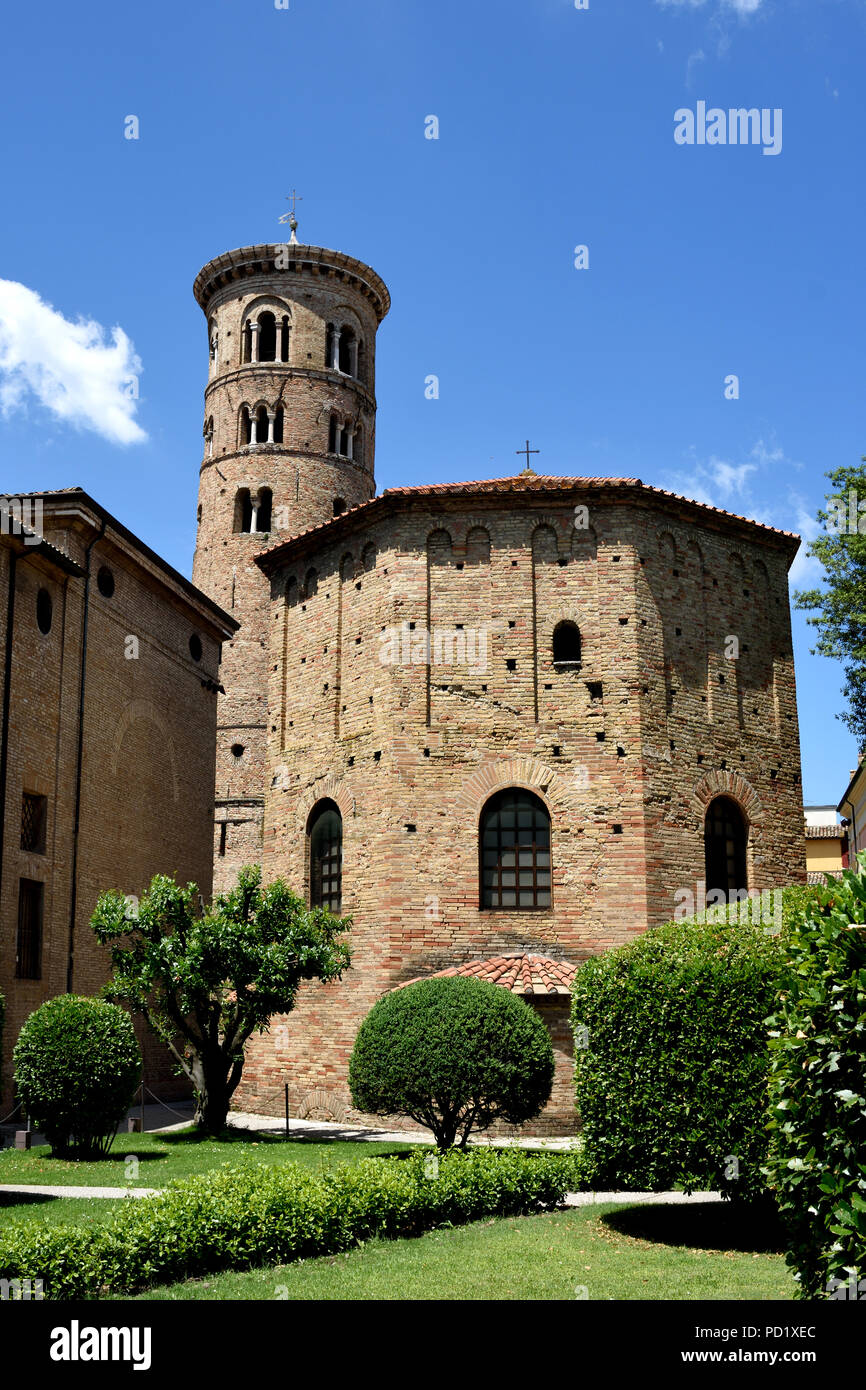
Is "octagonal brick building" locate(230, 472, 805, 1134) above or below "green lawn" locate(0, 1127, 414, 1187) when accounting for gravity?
above

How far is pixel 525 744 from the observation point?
68.2 feet

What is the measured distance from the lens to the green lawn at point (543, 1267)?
26.2 ft

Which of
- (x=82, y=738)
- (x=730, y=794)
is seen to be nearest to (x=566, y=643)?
(x=730, y=794)

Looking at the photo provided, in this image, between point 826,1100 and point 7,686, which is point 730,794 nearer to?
point 7,686

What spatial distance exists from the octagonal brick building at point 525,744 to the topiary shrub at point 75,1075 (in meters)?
5.17

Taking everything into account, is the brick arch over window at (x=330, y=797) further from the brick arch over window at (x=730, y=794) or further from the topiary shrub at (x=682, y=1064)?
the topiary shrub at (x=682, y=1064)

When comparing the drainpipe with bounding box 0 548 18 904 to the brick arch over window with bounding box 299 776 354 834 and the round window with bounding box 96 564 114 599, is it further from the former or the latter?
the brick arch over window with bounding box 299 776 354 834

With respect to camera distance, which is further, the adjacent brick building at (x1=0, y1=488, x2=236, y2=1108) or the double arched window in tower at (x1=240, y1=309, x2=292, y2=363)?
the double arched window in tower at (x1=240, y1=309, x2=292, y2=363)

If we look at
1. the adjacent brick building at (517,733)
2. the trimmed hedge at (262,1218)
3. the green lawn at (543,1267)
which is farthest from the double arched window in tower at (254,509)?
the green lawn at (543,1267)

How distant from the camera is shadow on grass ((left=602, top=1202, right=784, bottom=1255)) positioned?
10.6 meters

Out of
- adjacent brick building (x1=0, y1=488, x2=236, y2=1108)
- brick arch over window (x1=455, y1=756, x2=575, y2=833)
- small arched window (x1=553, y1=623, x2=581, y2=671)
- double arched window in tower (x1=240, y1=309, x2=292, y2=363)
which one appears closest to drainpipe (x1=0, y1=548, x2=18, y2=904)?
adjacent brick building (x1=0, y1=488, x2=236, y2=1108)

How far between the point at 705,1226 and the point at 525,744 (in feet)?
33.8

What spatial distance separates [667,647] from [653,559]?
167 cm

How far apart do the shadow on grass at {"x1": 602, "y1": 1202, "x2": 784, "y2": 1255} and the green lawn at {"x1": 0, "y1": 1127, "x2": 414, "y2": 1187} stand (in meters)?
3.03
